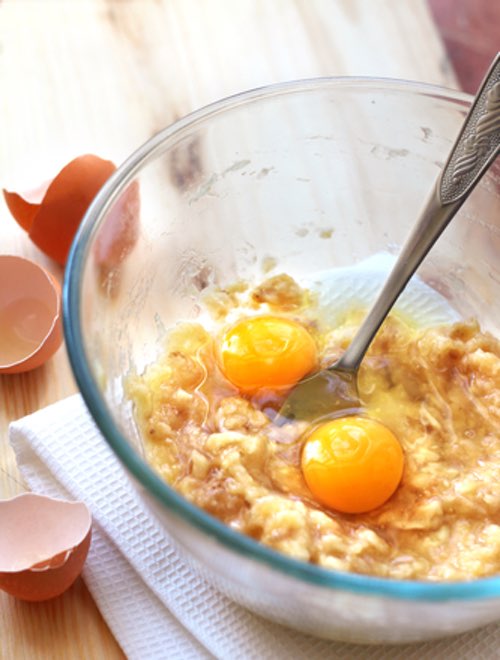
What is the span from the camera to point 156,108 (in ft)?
8.18

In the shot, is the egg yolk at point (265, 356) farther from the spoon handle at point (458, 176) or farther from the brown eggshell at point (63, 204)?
the brown eggshell at point (63, 204)

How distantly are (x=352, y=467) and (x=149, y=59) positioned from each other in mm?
1419

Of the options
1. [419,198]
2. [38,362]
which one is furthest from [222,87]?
[38,362]

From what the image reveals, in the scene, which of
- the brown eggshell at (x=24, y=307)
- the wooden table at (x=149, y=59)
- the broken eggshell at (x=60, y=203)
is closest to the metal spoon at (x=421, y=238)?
the brown eggshell at (x=24, y=307)

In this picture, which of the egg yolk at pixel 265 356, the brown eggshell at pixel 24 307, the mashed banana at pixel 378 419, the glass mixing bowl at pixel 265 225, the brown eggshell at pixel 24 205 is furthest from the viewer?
the brown eggshell at pixel 24 205

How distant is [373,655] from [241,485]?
0.37m

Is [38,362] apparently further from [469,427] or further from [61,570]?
[469,427]

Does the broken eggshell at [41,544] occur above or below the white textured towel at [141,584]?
above

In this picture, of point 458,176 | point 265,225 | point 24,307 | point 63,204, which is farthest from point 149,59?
point 458,176

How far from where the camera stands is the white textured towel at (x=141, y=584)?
1.59 metres

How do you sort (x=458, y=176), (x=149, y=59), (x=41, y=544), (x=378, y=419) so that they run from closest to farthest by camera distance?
(x=458, y=176), (x=41, y=544), (x=378, y=419), (x=149, y=59)

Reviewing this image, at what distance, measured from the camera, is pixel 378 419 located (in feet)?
5.99

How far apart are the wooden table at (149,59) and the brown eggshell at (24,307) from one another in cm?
19

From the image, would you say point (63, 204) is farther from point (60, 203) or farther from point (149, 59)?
point (149, 59)
